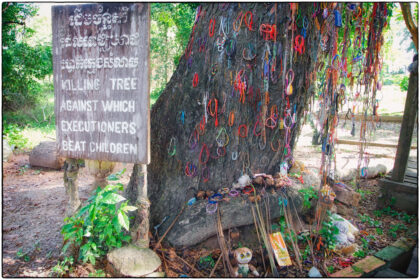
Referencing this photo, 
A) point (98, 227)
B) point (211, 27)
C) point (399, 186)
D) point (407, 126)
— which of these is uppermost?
point (211, 27)

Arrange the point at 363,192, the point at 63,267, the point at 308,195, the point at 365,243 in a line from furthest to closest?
the point at 363,192 < the point at 308,195 < the point at 365,243 < the point at 63,267

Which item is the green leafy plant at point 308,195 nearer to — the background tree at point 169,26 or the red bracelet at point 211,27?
the red bracelet at point 211,27

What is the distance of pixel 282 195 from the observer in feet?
11.4

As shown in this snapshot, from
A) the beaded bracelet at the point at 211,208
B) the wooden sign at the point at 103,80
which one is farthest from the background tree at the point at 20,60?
the beaded bracelet at the point at 211,208

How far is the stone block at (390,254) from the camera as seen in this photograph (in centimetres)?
295

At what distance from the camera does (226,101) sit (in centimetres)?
335

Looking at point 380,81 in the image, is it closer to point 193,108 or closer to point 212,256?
point 193,108

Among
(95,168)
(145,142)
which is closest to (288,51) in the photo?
(145,142)

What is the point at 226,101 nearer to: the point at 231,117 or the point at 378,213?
the point at 231,117

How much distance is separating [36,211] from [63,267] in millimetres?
2141

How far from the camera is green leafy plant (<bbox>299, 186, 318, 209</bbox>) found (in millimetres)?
3627

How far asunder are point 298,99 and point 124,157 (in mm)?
2399

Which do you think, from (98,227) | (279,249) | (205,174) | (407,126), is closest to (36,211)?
(98,227)

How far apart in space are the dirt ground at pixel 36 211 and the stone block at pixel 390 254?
0.42m
